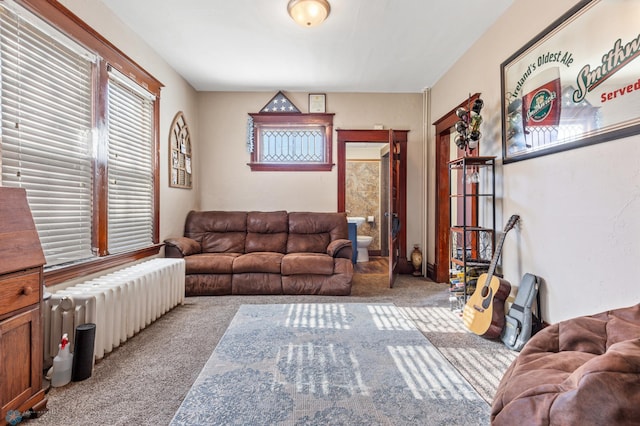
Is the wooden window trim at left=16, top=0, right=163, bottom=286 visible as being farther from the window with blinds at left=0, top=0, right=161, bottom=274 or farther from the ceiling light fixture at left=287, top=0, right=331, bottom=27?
the ceiling light fixture at left=287, top=0, right=331, bottom=27

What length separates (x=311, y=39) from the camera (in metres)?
3.09

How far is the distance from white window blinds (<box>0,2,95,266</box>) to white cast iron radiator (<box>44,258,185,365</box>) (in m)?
0.33

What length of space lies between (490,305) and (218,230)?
333 centimetres

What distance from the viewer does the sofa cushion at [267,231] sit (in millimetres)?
4141

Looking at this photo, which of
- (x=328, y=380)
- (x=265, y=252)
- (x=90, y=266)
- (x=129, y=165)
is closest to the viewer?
(x=328, y=380)

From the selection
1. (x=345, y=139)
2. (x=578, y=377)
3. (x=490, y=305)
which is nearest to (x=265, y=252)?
(x=345, y=139)

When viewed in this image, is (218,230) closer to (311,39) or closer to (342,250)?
(342,250)

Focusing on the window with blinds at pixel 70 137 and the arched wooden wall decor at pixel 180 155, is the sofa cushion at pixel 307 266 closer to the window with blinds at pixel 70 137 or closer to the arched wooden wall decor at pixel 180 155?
the window with blinds at pixel 70 137

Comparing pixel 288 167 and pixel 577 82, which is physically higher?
pixel 577 82

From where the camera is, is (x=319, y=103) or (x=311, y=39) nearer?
(x=311, y=39)

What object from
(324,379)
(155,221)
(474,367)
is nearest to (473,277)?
(474,367)

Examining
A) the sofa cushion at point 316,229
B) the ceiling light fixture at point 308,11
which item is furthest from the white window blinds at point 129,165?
the sofa cushion at point 316,229

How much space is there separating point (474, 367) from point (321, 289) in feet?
6.26

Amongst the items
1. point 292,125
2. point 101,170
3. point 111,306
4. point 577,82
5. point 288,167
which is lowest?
point 111,306
